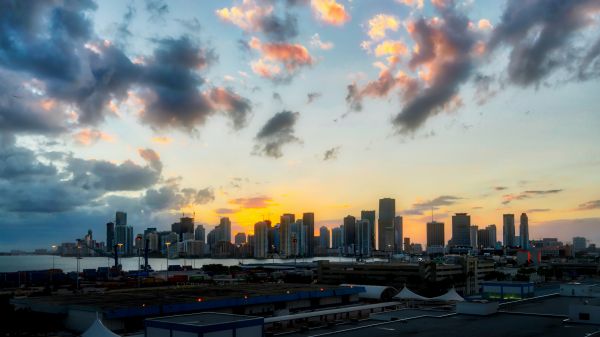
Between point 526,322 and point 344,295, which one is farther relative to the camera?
point 344,295

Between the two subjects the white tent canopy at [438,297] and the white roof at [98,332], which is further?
the white tent canopy at [438,297]

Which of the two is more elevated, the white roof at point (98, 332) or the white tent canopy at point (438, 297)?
the white roof at point (98, 332)

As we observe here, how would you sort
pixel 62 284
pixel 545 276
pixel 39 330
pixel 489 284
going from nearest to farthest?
pixel 39 330 → pixel 489 284 → pixel 62 284 → pixel 545 276

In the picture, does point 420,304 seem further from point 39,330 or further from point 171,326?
point 171,326

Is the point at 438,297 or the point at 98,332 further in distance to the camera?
the point at 438,297

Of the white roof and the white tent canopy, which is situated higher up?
the white roof

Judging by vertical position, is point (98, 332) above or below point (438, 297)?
above

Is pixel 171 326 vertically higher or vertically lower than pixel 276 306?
higher

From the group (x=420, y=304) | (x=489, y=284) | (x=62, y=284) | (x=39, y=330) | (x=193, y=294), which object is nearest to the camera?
(x=39, y=330)

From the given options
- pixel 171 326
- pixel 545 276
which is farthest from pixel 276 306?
pixel 545 276

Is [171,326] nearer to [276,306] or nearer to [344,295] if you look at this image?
[276,306]

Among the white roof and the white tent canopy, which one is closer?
the white roof
